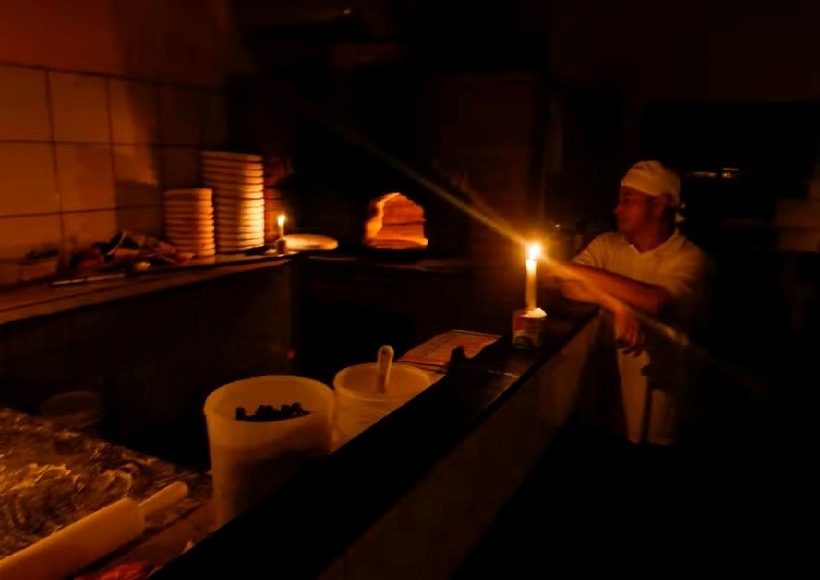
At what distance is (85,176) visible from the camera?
350cm

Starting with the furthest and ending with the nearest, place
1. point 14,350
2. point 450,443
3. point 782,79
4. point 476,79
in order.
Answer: point 782,79
point 476,79
point 14,350
point 450,443

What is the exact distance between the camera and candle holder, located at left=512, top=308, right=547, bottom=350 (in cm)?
188

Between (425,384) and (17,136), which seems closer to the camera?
(425,384)

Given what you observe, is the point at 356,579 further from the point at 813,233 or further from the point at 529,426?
the point at 813,233

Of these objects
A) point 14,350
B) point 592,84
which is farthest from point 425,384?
point 592,84

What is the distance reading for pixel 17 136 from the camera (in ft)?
10.3

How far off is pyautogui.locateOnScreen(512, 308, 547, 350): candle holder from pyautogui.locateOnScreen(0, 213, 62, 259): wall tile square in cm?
246

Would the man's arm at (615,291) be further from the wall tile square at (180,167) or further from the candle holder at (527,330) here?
the wall tile square at (180,167)

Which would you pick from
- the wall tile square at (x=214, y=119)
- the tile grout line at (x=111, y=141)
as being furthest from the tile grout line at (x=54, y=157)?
the wall tile square at (x=214, y=119)

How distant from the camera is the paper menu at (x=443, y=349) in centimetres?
199

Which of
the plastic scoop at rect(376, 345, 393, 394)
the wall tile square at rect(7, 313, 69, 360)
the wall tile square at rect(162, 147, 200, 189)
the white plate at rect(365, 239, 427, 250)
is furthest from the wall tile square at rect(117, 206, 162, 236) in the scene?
the plastic scoop at rect(376, 345, 393, 394)

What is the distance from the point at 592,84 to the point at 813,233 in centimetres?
211

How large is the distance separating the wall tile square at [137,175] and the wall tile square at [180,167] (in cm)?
6

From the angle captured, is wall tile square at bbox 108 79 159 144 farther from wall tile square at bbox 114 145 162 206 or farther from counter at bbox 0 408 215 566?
counter at bbox 0 408 215 566
